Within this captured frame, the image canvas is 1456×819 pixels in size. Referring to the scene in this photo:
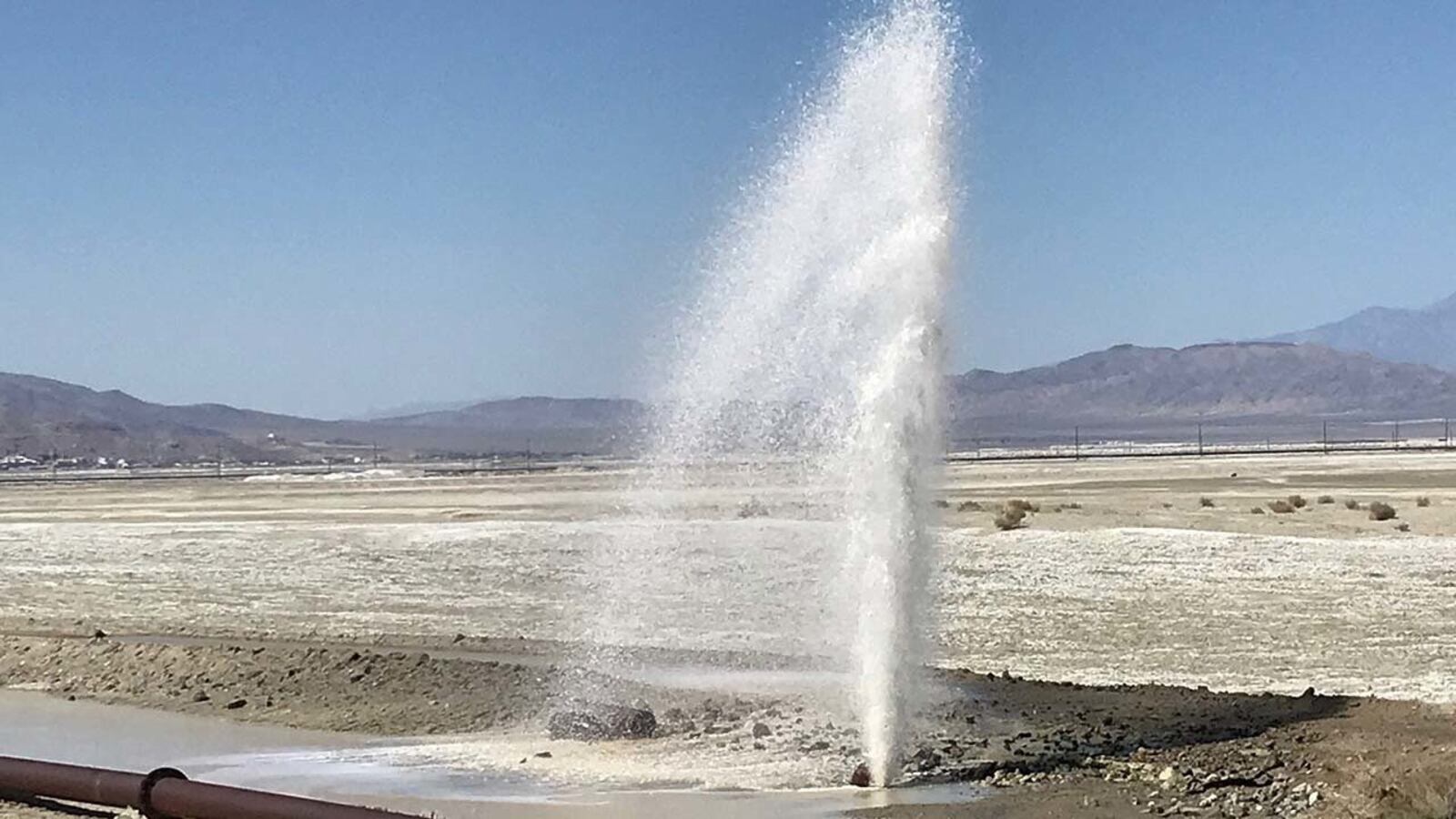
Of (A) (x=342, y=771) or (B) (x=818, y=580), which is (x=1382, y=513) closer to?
(B) (x=818, y=580)

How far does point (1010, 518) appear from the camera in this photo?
45.5 m

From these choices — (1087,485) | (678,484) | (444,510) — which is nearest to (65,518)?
(444,510)

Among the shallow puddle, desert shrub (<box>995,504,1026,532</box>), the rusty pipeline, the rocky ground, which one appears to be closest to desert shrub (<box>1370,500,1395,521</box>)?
desert shrub (<box>995,504,1026,532</box>)

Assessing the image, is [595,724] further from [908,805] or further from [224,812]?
[224,812]

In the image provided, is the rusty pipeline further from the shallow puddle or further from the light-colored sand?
the light-colored sand

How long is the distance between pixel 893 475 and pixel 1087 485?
195 ft

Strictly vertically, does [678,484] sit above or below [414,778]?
above

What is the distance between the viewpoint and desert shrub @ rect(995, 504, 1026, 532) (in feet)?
143

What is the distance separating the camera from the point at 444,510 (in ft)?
204

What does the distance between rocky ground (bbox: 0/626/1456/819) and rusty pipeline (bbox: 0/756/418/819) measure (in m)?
0.28

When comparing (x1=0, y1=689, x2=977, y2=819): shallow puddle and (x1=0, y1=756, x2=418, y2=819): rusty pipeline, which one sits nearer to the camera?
(x1=0, y1=756, x2=418, y2=819): rusty pipeline

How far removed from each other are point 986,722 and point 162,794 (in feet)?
25.8

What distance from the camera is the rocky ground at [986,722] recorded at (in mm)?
13266

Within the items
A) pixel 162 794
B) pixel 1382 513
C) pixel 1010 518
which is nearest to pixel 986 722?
pixel 162 794
